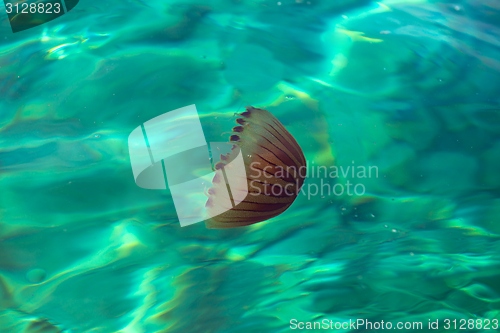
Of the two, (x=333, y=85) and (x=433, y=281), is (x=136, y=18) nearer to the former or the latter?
(x=333, y=85)

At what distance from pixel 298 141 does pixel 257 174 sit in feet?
1.18

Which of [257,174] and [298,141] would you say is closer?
[257,174]

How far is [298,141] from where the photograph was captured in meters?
1.93

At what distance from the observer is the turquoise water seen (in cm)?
185

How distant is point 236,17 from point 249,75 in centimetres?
33

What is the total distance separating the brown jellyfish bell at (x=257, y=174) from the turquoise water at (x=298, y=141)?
14 cm

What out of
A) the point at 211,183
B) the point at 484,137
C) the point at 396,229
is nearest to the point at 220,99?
the point at 211,183

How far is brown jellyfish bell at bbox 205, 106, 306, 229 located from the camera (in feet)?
5.47

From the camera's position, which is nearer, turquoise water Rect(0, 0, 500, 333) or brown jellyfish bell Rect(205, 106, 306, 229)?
brown jellyfish bell Rect(205, 106, 306, 229)

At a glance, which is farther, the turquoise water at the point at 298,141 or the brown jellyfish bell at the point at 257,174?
the turquoise water at the point at 298,141

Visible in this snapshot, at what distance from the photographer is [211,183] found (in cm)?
184

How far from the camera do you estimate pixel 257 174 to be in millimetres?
1663

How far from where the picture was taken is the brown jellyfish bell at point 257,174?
167 centimetres

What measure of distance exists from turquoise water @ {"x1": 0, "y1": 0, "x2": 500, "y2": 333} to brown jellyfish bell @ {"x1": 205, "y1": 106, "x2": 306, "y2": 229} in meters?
0.14
